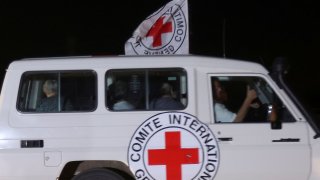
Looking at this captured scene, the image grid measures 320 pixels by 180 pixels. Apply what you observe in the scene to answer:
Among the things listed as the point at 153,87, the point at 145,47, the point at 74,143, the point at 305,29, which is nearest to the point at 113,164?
the point at 74,143

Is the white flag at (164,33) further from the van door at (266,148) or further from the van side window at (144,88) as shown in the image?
the van door at (266,148)

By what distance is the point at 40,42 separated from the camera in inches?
720

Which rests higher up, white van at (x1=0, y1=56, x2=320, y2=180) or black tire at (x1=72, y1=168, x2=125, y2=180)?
white van at (x1=0, y1=56, x2=320, y2=180)

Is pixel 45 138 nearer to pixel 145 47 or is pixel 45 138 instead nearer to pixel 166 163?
pixel 166 163

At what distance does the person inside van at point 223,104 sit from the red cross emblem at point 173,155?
0.47m

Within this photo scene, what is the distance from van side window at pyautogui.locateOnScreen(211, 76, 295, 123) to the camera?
635 centimetres

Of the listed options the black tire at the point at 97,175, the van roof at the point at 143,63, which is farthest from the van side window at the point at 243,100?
the black tire at the point at 97,175

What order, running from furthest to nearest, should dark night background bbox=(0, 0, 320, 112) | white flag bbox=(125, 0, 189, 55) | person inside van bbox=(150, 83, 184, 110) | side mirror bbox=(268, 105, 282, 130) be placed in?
1. dark night background bbox=(0, 0, 320, 112)
2. white flag bbox=(125, 0, 189, 55)
3. person inside van bbox=(150, 83, 184, 110)
4. side mirror bbox=(268, 105, 282, 130)

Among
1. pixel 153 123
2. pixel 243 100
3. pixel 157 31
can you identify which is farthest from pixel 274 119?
pixel 157 31

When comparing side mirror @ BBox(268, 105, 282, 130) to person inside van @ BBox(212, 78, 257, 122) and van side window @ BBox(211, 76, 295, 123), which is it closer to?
van side window @ BBox(211, 76, 295, 123)

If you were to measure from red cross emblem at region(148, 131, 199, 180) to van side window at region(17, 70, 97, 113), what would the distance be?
834 millimetres

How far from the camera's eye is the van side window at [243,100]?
6348 mm

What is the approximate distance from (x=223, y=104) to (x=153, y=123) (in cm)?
78

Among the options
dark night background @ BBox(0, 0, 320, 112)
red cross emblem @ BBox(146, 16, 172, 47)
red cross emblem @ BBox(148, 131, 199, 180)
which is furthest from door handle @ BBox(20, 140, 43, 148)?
dark night background @ BBox(0, 0, 320, 112)
